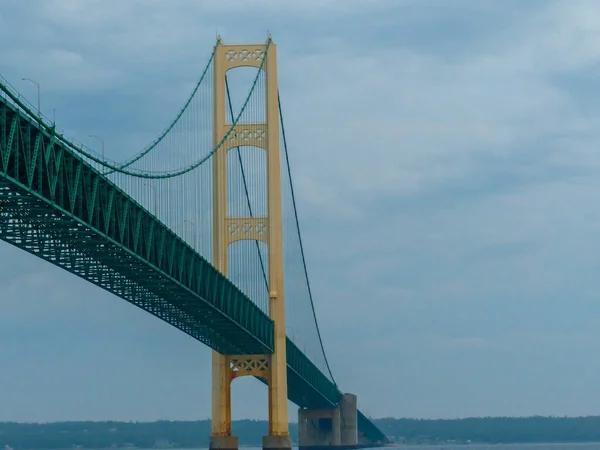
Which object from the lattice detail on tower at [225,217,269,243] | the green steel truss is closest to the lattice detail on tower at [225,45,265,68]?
the lattice detail on tower at [225,217,269,243]

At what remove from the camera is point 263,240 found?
61.7m

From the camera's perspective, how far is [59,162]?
3250 centimetres

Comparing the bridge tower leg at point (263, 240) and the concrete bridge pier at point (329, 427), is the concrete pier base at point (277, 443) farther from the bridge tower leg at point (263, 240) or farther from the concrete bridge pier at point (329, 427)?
the concrete bridge pier at point (329, 427)

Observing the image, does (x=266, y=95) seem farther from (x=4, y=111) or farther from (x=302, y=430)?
(x=302, y=430)

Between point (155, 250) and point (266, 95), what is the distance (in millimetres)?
21868

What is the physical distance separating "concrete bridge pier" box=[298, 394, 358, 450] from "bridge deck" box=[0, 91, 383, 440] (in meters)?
57.5

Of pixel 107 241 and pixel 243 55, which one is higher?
pixel 243 55

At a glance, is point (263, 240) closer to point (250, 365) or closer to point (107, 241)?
point (250, 365)

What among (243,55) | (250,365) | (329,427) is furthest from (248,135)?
(329,427)

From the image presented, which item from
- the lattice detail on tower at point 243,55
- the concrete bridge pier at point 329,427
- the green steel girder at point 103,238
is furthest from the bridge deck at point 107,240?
the concrete bridge pier at point 329,427

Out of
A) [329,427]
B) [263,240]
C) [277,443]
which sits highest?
[263,240]

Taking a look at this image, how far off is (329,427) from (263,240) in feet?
207

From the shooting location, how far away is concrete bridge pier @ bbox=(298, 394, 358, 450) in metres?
118

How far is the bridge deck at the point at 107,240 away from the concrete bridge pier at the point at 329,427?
189 feet
